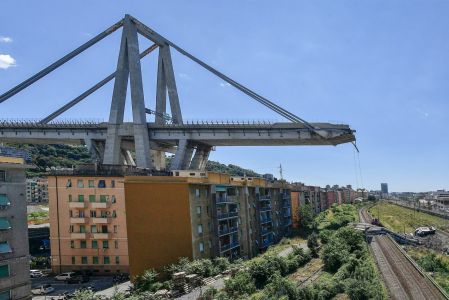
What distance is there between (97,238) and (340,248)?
28.2m

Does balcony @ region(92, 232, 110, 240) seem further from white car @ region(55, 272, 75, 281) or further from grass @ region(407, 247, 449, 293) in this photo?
grass @ region(407, 247, 449, 293)

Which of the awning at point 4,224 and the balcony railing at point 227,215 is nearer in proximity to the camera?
the awning at point 4,224

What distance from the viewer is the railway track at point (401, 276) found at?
30.3 meters

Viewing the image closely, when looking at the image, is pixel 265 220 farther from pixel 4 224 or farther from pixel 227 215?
pixel 4 224

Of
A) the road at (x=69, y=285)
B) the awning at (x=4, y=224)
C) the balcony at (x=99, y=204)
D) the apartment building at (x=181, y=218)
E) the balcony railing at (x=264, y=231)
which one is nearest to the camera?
the awning at (x=4, y=224)

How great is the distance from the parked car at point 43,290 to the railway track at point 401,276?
33312mm

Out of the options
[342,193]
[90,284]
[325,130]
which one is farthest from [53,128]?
[342,193]

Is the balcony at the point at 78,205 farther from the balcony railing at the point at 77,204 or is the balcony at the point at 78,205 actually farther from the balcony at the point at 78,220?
the balcony at the point at 78,220

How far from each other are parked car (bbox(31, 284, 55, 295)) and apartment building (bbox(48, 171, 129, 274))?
5.76 metres

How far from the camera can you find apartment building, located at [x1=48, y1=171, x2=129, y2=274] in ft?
162

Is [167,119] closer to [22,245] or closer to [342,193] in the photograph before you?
[22,245]

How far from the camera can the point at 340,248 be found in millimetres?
45594

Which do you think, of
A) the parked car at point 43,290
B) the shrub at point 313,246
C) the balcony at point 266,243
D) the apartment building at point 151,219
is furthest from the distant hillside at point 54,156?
the parked car at point 43,290

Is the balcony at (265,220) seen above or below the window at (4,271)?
below
